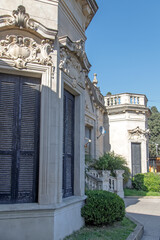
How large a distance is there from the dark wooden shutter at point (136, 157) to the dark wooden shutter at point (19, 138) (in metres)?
14.8

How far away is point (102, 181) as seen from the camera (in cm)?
1101

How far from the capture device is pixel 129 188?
18.0 metres

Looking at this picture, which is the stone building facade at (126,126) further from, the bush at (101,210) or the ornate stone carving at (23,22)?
the ornate stone carving at (23,22)

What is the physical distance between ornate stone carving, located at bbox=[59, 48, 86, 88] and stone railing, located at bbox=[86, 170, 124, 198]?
18.5 ft

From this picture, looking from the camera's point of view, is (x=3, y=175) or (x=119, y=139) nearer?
(x=3, y=175)

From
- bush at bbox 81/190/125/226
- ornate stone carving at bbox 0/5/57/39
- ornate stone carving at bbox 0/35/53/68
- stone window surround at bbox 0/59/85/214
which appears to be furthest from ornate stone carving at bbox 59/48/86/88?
bush at bbox 81/190/125/226

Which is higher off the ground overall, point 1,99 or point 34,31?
point 34,31

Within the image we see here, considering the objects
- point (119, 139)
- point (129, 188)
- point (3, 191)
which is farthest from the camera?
point (119, 139)

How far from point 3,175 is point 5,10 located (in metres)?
3.41

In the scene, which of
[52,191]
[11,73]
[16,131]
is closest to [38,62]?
[11,73]

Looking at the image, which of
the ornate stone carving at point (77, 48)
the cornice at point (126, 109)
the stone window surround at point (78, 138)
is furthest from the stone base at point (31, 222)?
the cornice at point (126, 109)

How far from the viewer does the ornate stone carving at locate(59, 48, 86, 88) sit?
5.80 metres

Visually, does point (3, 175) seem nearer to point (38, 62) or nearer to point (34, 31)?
point (38, 62)

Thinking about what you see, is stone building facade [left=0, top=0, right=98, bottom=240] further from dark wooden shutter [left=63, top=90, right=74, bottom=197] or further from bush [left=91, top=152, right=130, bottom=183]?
bush [left=91, top=152, right=130, bottom=183]
